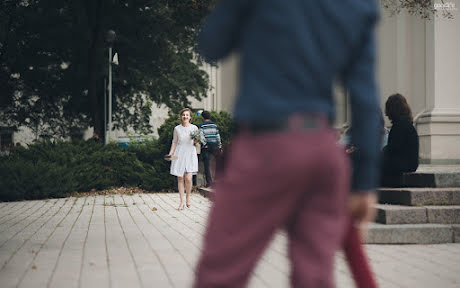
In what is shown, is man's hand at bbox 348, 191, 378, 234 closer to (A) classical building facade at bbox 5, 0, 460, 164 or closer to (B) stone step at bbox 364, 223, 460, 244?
(B) stone step at bbox 364, 223, 460, 244

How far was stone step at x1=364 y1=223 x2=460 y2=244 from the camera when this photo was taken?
7.27m

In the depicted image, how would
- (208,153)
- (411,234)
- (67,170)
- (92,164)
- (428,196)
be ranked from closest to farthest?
(411,234) < (428,196) < (208,153) < (67,170) < (92,164)

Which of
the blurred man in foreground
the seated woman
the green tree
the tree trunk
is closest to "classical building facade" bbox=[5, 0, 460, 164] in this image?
the seated woman

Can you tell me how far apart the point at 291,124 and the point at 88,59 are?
2190 centimetres

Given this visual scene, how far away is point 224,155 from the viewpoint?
16.2m

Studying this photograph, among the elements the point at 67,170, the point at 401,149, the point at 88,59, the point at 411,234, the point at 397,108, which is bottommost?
the point at 411,234

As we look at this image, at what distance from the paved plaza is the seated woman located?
1613mm

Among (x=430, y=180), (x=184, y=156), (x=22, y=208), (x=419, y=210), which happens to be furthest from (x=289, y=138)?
(x=22, y=208)

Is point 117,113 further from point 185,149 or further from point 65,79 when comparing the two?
point 185,149

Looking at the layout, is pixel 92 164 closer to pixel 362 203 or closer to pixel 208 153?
pixel 208 153

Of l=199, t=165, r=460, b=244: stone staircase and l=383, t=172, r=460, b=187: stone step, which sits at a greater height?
l=383, t=172, r=460, b=187: stone step

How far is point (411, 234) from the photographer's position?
7289 mm

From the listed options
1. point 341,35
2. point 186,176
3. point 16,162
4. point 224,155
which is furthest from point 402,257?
point 16,162

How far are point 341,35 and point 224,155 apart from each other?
46.4 feet
